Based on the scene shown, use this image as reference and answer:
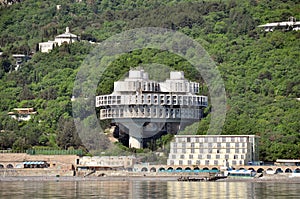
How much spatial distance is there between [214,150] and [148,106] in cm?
1283

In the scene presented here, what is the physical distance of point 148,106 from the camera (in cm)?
12850

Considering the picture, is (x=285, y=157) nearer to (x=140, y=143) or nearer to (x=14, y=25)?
(x=140, y=143)

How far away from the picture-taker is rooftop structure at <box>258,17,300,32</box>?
159 meters

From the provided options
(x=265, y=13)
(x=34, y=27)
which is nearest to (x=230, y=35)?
(x=265, y=13)

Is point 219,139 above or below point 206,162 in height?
above

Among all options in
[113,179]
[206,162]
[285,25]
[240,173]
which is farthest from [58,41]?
[240,173]

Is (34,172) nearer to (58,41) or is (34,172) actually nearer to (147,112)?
(147,112)

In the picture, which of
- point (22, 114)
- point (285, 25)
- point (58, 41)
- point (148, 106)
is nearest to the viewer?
point (148, 106)

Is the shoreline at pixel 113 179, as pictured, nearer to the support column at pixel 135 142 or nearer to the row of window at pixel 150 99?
the support column at pixel 135 142

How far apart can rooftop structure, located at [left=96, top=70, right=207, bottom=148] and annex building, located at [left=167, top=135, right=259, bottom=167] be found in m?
9.00

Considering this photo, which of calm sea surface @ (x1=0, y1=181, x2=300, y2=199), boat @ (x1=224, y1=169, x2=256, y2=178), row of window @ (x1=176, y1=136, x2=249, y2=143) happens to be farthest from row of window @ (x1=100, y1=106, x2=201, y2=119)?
calm sea surface @ (x1=0, y1=181, x2=300, y2=199)

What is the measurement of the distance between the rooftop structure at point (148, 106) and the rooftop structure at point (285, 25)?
30.8 m

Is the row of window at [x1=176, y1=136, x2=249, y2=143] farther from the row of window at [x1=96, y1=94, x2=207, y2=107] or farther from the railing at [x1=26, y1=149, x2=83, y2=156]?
the railing at [x1=26, y1=149, x2=83, y2=156]

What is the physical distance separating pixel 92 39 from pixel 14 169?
50635 millimetres
